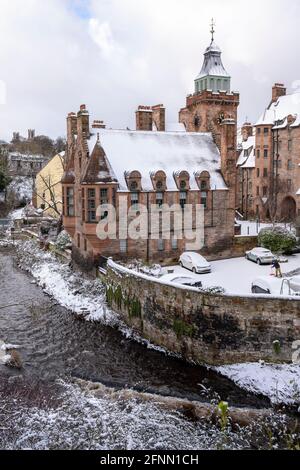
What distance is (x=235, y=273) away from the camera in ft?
96.3

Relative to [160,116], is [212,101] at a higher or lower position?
higher

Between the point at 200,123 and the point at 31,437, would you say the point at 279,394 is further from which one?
the point at 200,123

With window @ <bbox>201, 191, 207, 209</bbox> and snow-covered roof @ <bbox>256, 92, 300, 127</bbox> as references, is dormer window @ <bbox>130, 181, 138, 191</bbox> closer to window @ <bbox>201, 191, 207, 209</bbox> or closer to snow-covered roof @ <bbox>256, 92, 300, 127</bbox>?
window @ <bbox>201, 191, 207, 209</bbox>

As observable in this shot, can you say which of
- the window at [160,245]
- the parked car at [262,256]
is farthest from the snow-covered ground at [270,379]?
the window at [160,245]

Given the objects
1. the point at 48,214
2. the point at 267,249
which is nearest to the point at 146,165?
the point at 267,249

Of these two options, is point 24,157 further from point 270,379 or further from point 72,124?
point 270,379

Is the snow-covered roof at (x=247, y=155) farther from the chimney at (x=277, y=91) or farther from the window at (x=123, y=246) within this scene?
the window at (x=123, y=246)

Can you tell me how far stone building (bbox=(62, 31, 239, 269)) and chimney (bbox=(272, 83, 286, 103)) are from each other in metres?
22.3

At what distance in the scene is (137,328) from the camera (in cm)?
2478

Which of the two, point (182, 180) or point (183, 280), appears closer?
point (183, 280)

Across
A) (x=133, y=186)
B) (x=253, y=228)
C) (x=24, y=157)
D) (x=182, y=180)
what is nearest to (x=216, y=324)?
(x=133, y=186)

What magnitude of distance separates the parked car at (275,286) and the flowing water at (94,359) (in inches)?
194

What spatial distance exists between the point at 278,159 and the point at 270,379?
38.5 m
